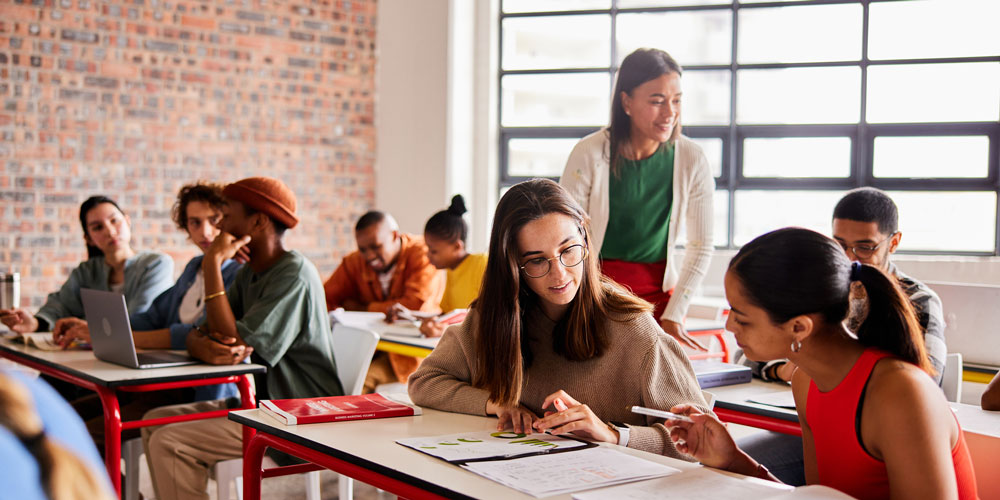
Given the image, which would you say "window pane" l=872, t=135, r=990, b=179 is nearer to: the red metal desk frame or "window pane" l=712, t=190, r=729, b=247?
"window pane" l=712, t=190, r=729, b=247

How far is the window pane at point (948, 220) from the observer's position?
540cm

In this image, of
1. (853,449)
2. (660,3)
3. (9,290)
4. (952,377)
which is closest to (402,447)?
(853,449)

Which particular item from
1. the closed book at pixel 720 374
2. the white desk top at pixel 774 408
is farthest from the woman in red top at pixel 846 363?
the closed book at pixel 720 374

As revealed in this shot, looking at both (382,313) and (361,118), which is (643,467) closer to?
(382,313)

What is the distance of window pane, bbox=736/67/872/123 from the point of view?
571 centimetres

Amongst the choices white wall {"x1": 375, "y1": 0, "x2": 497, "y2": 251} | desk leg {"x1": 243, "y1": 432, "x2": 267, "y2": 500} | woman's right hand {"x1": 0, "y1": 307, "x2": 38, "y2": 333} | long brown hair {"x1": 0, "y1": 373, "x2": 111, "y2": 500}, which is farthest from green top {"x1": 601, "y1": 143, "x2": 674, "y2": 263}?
white wall {"x1": 375, "y1": 0, "x2": 497, "y2": 251}

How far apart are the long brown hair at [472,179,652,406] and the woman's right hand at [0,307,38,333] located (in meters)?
2.39

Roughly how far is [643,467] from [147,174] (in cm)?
489

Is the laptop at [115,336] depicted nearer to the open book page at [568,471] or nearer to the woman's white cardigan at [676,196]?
the woman's white cardigan at [676,196]

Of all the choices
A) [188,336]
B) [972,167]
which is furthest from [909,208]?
[188,336]

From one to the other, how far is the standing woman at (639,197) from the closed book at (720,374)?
1.13 feet

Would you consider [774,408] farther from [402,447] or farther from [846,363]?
[402,447]

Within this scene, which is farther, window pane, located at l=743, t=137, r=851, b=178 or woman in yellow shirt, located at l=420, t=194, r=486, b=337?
window pane, located at l=743, t=137, r=851, b=178

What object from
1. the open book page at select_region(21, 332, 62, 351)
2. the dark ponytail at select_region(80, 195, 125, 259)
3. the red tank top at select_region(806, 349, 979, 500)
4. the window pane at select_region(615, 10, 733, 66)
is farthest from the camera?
the window pane at select_region(615, 10, 733, 66)
